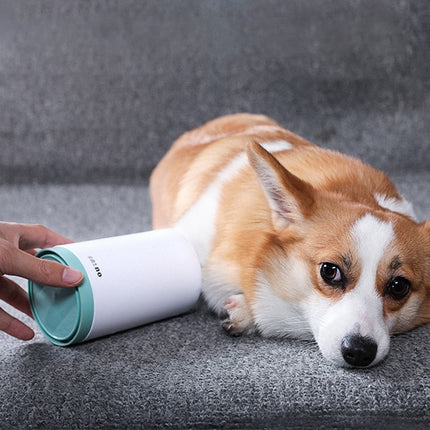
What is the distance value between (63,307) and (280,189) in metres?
0.49

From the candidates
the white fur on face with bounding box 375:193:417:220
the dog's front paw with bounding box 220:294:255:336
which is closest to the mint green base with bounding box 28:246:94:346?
the dog's front paw with bounding box 220:294:255:336

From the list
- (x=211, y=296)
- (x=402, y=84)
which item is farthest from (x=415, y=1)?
(x=211, y=296)

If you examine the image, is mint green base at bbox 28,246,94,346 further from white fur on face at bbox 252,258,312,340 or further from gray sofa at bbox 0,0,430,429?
gray sofa at bbox 0,0,430,429

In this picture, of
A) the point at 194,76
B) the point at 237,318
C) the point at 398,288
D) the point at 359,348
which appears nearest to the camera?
the point at 359,348

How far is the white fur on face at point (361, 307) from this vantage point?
121 cm

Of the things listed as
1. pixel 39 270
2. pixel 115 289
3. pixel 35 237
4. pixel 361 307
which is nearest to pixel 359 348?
pixel 361 307

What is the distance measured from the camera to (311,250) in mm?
1321

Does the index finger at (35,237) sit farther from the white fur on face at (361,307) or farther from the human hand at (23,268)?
the white fur on face at (361,307)

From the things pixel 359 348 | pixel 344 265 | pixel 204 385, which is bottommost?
pixel 204 385

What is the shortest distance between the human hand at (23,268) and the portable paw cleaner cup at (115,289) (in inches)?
1.6

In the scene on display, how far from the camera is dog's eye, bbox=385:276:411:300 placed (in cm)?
129

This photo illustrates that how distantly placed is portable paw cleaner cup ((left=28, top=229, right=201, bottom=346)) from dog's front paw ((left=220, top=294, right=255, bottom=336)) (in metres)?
0.10

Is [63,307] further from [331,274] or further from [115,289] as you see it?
[331,274]

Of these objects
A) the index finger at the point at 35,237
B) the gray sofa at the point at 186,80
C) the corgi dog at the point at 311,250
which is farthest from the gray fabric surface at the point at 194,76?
the index finger at the point at 35,237
